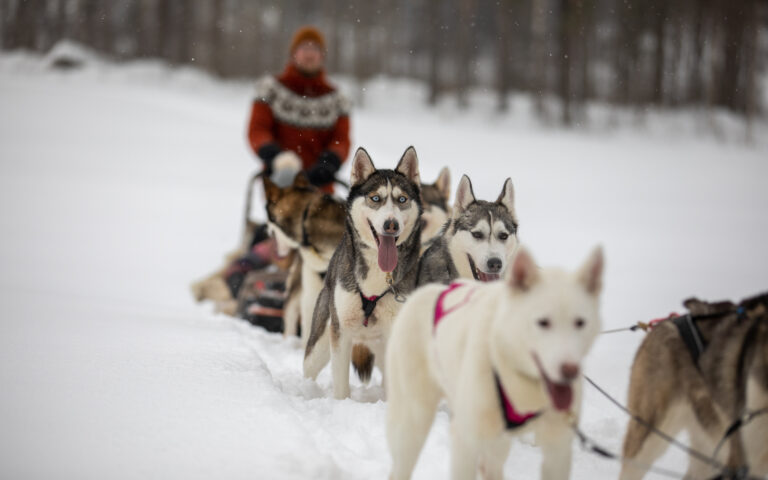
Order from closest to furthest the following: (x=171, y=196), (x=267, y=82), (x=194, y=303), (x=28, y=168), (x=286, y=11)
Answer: (x=267, y=82) → (x=194, y=303) → (x=171, y=196) → (x=28, y=168) → (x=286, y=11)

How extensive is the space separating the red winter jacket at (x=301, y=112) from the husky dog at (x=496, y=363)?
3665mm

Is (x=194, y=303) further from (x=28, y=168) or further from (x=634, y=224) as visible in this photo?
(x=28, y=168)

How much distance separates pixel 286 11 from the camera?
33000mm

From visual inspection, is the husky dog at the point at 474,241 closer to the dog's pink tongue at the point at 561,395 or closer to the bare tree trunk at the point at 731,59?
the dog's pink tongue at the point at 561,395

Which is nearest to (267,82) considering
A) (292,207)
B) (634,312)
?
(292,207)

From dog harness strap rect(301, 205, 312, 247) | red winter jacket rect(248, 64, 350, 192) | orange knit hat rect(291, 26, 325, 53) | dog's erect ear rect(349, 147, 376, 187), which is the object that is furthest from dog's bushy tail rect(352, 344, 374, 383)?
orange knit hat rect(291, 26, 325, 53)

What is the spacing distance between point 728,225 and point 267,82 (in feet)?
31.4

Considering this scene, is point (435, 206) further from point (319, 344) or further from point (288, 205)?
point (319, 344)

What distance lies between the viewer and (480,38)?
31531 mm

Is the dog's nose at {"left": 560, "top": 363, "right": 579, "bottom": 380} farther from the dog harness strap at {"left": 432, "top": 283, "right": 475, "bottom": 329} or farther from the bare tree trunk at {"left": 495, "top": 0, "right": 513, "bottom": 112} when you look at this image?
the bare tree trunk at {"left": 495, "top": 0, "right": 513, "bottom": 112}

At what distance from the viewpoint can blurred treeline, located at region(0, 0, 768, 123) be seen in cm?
2298

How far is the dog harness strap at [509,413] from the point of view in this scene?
1817mm

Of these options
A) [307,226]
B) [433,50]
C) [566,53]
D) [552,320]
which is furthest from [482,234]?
[433,50]

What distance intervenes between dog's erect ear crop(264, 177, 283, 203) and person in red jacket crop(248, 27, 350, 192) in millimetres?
862
